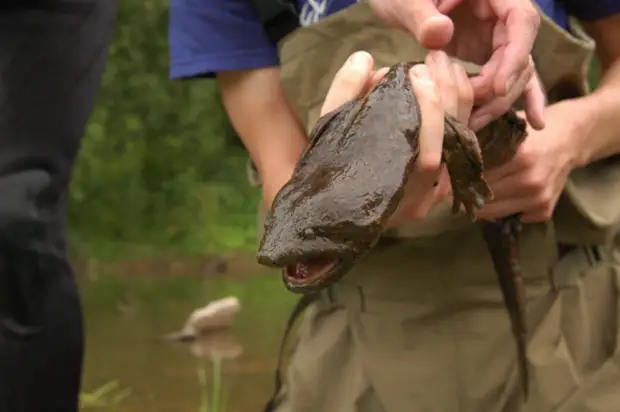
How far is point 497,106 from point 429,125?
12cm

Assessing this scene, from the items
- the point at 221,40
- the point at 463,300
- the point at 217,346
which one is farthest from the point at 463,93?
the point at 217,346

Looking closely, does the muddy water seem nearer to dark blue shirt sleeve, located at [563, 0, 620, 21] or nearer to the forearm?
the forearm

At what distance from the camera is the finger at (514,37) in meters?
0.57

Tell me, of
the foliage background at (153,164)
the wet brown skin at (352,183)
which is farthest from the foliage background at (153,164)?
the wet brown skin at (352,183)

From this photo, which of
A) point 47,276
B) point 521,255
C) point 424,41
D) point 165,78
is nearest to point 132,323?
point 165,78

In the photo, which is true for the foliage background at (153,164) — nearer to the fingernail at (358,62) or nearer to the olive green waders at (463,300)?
the olive green waders at (463,300)

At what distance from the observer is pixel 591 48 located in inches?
29.2

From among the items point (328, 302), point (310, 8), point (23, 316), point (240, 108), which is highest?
point (310, 8)

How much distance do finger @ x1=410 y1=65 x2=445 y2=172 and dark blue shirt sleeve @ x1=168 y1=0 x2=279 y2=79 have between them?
0.38 m

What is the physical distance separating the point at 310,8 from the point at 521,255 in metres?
0.32

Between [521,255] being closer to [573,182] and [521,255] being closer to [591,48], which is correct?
[573,182]

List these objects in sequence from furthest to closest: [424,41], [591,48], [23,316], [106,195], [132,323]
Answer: [106,195] → [132,323] → [23,316] → [591,48] → [424,41]

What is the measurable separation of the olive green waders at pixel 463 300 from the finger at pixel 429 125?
0.75 ft

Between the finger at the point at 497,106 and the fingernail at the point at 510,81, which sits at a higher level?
the fingernail at the point at 510,81
